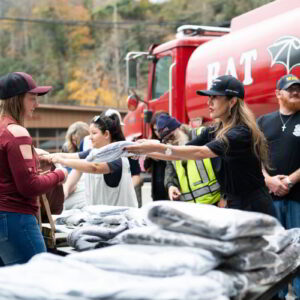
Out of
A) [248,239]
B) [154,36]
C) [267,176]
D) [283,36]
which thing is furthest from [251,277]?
[154,36]

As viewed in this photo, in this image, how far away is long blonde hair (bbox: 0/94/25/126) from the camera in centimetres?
262

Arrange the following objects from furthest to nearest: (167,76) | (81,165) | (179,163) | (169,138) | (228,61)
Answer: (167,76) < (228,61) < (169,138) < (179,163) < (81,165)

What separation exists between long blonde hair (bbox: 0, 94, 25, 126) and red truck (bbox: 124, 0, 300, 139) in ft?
10.7

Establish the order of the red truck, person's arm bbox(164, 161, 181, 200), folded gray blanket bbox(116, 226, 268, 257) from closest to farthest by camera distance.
Answer: 1. folded gray blanket bbox(116, 226, 268, 257)
2. person's arm bbox(164, 161, 181, 200)
3. the red truck

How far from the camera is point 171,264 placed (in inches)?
62.9

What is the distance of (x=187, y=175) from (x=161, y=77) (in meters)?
5.17

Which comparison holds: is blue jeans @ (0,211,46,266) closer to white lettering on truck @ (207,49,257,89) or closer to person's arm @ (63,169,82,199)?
person's arm @ (63,169,82,199)

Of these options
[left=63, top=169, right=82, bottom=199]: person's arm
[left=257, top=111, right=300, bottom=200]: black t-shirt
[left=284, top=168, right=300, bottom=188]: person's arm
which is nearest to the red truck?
[left=257, top=111, right=300, bottom=200]: black t-shirt

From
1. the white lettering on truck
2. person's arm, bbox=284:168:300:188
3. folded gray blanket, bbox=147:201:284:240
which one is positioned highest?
the white lettering on truck

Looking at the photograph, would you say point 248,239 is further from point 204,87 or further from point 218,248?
point 204,87

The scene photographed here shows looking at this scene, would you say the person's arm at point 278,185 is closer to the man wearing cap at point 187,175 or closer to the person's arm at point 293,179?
the person's arm at point 293,179

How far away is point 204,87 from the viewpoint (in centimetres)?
671

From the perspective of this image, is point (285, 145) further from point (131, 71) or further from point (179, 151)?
point (131, 71)

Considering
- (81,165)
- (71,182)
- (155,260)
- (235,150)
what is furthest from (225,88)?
(71,182)
